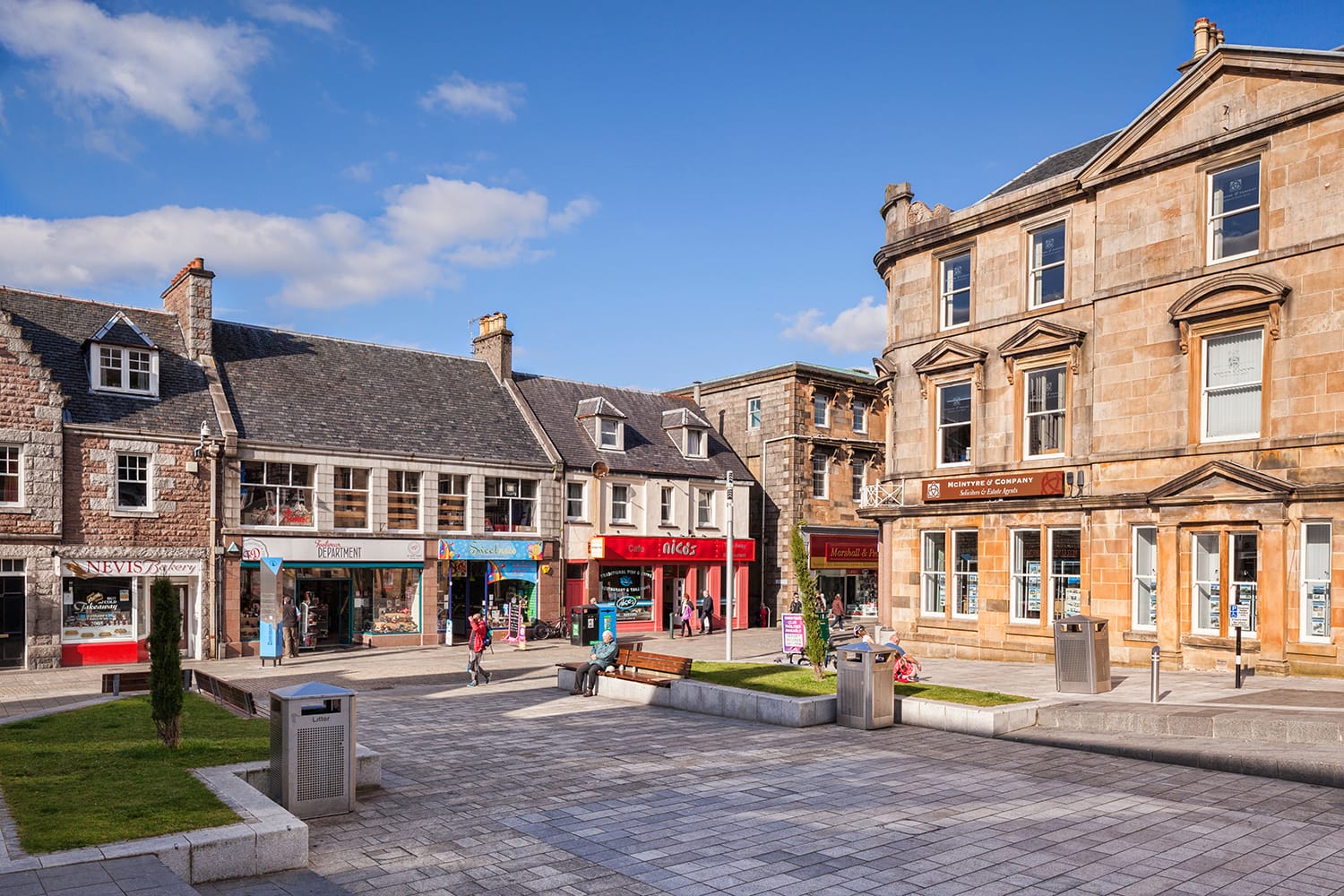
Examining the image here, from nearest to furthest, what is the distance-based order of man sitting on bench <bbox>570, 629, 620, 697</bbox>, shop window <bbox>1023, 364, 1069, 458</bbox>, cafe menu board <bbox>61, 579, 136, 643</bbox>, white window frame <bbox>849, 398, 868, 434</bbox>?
man sitting on bench <bbox>570, 629, 620, 697</bbox>, shop window <bbox>1023, 364, 1069, 458</bbox>, cafe menu board <bbox>61, 579, 136, 643</bbox>, white window frame <bbox>849, 398, 868, 434</bbox>

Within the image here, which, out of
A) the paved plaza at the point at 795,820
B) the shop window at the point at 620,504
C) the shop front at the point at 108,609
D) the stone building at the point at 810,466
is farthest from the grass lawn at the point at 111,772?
the stone building at the point at 810,466

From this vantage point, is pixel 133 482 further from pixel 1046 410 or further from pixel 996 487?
pixel 1046 410

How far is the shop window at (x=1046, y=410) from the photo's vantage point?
22797 millimetres

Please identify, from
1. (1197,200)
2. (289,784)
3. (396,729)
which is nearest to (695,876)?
(289,784)

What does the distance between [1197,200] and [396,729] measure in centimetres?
1836

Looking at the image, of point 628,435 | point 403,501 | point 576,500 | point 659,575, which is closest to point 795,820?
point 403,501

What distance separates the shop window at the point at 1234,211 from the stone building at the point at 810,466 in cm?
2193

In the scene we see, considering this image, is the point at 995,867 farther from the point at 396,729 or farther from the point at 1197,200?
the point at 1197,200

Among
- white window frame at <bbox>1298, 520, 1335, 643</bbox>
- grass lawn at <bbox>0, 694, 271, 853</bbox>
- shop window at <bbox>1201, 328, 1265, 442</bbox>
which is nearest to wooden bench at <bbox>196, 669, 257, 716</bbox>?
grass lawn at <bbox>0, 694, 271, 853</bbox>

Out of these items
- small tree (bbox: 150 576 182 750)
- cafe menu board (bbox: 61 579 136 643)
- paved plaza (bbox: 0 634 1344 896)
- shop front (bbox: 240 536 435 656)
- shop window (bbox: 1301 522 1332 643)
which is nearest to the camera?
paved plaza (bbox: 0 634 1344 896)

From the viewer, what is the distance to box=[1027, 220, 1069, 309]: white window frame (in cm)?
2314

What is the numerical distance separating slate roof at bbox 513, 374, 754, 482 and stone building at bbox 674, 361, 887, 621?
1416 millimetres

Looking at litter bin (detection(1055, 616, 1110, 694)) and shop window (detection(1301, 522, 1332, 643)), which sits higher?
shop window (detection(1301, 522, 1332, 643))

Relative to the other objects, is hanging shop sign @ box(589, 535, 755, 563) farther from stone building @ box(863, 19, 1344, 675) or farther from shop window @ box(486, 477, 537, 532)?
stone building @ box(863, 19, 1344, 675)
